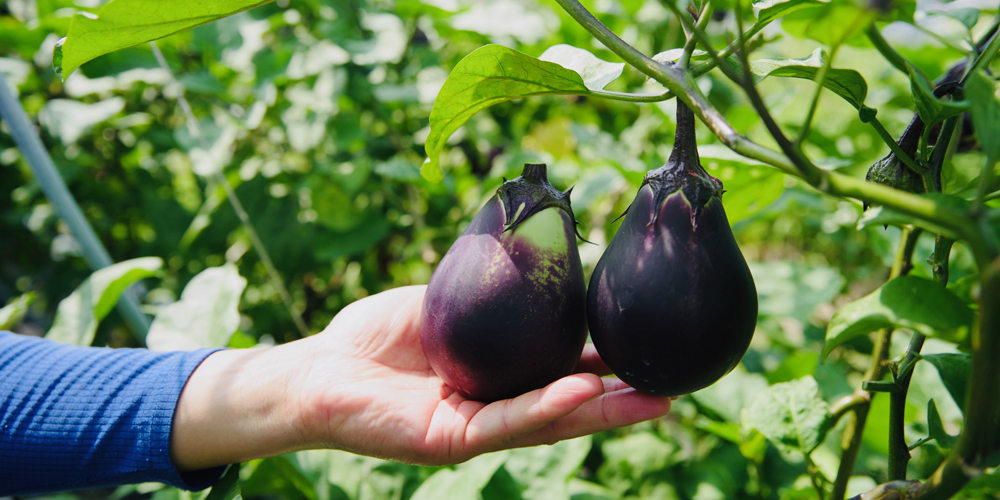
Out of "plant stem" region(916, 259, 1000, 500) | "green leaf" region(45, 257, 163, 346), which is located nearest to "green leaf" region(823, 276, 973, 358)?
"plant stem" region(916, 259, 1000, 500)

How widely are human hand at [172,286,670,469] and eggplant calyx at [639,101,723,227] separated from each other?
15cm

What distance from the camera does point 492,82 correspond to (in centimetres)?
45

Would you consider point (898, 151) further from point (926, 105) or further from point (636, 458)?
point (636, 458)

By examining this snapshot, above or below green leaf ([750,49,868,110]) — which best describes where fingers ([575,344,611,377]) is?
below

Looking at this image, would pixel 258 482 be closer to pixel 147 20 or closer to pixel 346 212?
pixel 346 212

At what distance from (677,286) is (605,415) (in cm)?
16

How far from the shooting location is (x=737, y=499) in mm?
846

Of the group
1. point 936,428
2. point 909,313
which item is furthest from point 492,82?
point 936,428

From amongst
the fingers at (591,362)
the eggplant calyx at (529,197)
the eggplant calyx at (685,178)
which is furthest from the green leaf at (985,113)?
the fingers at (591,362)

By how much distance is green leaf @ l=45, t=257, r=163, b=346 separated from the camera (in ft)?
2.55

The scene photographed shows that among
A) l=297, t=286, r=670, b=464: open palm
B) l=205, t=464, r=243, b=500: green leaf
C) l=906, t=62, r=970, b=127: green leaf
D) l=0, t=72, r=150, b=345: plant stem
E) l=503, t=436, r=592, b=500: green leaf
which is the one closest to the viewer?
l=906, t=62, r=970, b=127: green leaf

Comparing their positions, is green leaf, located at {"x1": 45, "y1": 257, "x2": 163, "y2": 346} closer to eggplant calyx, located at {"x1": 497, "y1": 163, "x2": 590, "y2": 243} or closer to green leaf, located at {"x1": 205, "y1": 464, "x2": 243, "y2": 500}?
green leaf, located at {"x1": 205, "y1": 464, "x2": 243, "y2": 500}

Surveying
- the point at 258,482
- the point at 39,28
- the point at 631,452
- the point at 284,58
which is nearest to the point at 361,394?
the point at 258,482

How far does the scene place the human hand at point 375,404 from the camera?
0.50 metres
